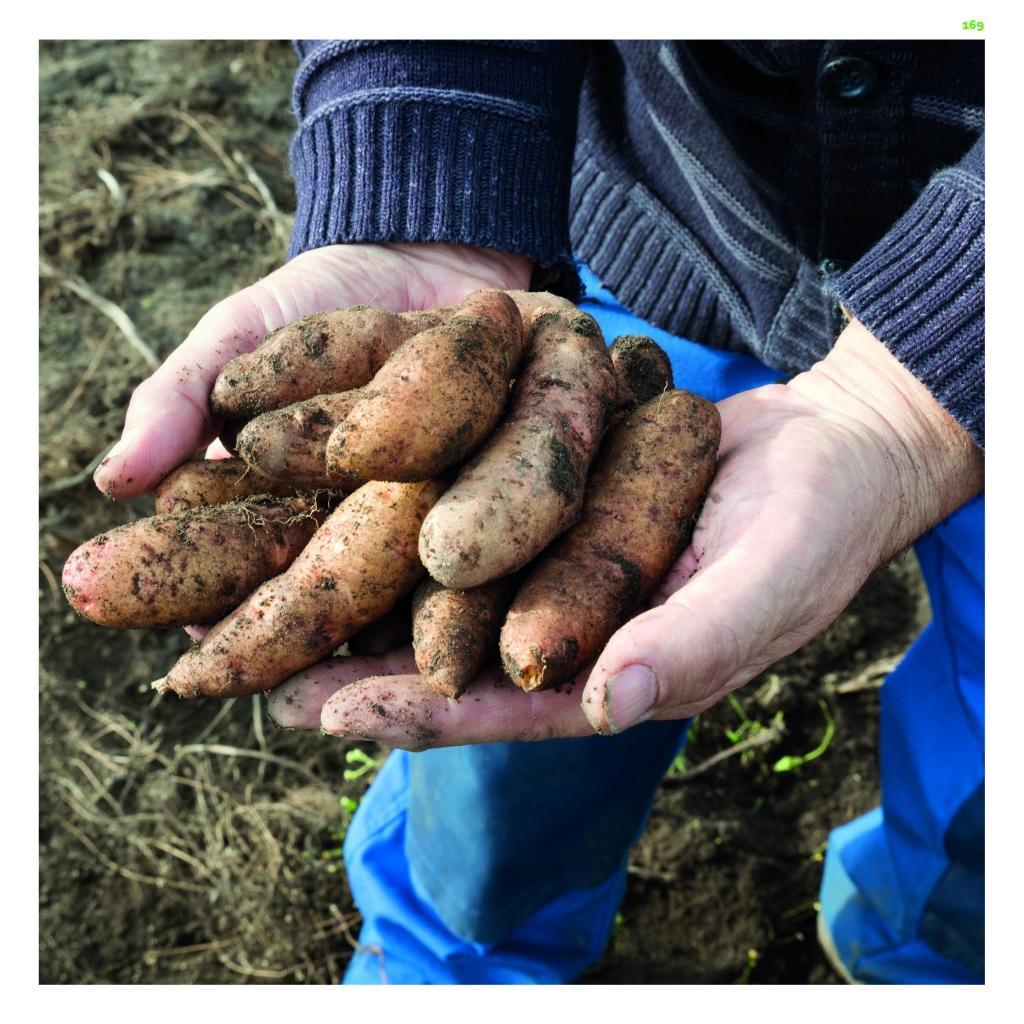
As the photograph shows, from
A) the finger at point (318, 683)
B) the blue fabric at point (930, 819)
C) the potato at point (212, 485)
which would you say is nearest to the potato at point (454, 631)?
the finger at point (318, 683)

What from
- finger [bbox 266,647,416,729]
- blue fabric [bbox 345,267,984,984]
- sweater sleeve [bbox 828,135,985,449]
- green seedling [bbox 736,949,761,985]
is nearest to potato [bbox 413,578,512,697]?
finger [bbox 266,647,416,729]

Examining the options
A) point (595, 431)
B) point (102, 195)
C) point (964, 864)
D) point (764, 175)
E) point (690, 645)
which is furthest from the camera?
point (102, 195)

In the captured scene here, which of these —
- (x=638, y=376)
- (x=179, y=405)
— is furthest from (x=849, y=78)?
(x=179, y=405)

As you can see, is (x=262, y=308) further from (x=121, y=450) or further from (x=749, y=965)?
(x=749, y=965)

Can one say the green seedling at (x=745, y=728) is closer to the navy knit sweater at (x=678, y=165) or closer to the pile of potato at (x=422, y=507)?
the navy knit sweater at (x=678, y=165)

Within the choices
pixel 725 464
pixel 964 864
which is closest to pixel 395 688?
pixel 725 464

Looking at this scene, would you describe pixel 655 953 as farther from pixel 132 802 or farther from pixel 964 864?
pixel 132 802

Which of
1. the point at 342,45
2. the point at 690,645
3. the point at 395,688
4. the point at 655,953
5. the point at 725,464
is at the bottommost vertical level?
the point at 655,953
